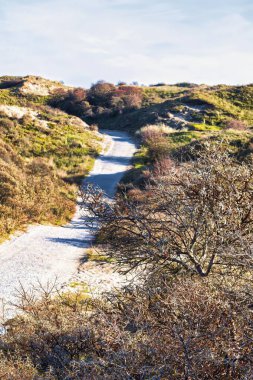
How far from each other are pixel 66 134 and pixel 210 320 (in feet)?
Answer: 98.2

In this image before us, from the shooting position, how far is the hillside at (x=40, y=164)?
16.3 meters

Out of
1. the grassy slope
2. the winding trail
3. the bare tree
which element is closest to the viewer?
the bare tree

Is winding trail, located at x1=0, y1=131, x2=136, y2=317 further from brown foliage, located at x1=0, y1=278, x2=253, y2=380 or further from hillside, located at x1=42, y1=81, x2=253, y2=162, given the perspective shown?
hillside, located at x1=42, y1=81, x2=253, y2=162

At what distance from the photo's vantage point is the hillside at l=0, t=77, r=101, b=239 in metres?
16.3

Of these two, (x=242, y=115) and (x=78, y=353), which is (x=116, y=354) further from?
(x=242, y=115)

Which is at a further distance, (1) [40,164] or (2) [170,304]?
(1) [40,164]

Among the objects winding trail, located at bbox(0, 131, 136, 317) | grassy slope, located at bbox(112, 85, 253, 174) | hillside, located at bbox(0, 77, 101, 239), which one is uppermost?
grassy slope, located at bbox(112, 85, 253, 174)

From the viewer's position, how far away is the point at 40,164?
72.8ft

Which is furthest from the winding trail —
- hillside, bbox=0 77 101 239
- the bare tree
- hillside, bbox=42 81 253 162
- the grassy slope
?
hillside, bbox=42 81 253 162

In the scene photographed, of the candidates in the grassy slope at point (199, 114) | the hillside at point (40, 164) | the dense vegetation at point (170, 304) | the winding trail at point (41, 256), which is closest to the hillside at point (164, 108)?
the grassy slope at point (199, 114)

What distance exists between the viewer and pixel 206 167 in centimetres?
494

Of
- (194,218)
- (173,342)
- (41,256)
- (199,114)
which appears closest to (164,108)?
(199,114)

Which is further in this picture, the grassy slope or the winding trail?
the grassy slope

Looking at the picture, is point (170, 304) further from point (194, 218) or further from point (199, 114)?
point (199, 114)
